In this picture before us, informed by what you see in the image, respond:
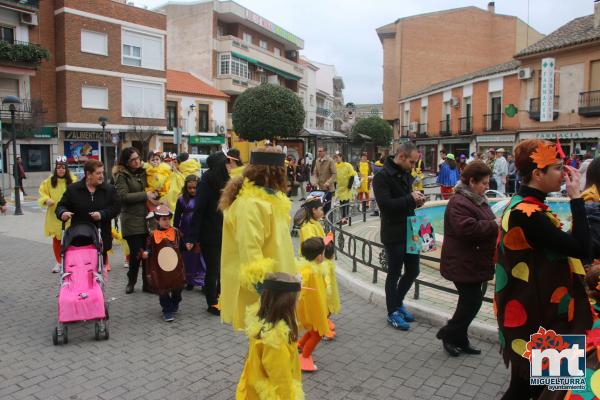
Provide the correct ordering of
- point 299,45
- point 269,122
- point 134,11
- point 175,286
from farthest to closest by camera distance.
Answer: point 299,45
point 269,122
point 134,11
point 175,286

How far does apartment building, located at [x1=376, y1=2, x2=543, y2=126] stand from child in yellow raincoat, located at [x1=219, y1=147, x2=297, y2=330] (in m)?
46.5

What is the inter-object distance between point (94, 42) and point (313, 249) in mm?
30050

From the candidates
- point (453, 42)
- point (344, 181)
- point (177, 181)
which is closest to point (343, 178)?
point (344, 181)

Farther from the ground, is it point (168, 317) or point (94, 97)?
point (94, 97)

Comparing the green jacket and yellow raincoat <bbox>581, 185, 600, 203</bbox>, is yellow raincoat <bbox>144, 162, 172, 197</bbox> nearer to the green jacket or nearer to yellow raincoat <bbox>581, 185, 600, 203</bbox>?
the green jacket

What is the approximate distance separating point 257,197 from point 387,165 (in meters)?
2.22

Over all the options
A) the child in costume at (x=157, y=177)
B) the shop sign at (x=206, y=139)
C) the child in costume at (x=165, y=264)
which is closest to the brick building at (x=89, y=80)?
the shop sign at (x=206, y=139)

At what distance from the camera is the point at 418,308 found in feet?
17.9

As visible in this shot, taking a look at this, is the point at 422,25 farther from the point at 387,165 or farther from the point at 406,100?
the point at 387,165

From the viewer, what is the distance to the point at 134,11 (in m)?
31.3

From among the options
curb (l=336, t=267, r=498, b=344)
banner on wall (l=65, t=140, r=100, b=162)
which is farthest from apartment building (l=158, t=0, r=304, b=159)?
curb (l=336, t=267, r=498, b=344)

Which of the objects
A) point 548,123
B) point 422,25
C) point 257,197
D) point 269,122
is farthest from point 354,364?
point 422,25

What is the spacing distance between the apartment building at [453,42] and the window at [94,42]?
2800 cm

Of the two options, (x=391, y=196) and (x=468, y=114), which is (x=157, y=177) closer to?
(x=391, y=196)
